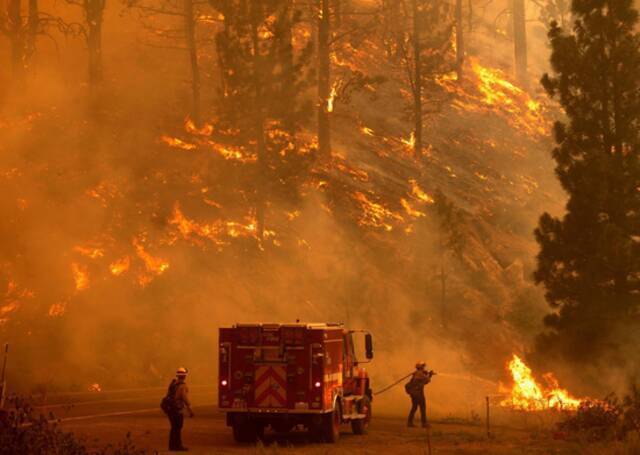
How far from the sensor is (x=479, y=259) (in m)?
47.9

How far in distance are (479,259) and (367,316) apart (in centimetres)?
862

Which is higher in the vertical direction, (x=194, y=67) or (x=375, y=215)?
(x=194, y=67)

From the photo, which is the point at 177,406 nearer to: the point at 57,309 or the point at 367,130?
the point at 57,309

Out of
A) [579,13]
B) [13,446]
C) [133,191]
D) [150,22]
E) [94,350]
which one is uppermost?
[150,22]

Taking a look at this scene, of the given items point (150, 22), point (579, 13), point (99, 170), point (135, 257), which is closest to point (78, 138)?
point (99, 170)

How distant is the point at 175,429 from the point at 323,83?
33.7 m

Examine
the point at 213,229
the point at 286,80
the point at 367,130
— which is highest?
the point at 367,130

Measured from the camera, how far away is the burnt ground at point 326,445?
19.0 m

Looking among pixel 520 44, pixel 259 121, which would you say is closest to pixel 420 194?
pixel 259 121

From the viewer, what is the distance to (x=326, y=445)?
20.3m

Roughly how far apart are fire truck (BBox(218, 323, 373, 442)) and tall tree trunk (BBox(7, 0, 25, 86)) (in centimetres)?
3051

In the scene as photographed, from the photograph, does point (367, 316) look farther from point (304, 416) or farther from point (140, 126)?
point (304, 416)

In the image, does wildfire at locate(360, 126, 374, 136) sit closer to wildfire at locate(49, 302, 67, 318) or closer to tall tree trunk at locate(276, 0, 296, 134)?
tall tree trunk at locate(276, 0, 296, 134)

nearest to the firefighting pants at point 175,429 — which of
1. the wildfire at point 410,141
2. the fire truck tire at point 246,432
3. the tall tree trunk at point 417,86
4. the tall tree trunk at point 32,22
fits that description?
the fire truck tire at point 246,432
